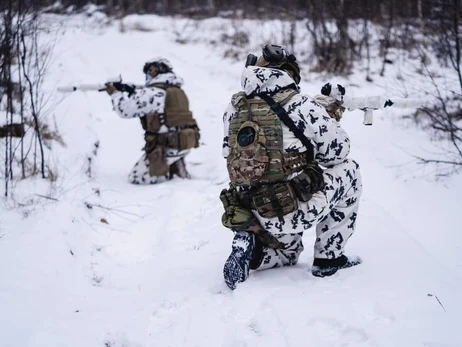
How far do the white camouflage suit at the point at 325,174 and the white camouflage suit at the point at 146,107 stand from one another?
298 centimetres

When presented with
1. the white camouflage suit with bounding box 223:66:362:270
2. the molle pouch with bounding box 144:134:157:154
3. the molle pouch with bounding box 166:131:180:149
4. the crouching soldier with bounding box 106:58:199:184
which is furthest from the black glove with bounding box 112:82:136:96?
the white camouflage suit with bounding box 223:66:362:270

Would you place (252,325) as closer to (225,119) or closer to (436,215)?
(225,119)

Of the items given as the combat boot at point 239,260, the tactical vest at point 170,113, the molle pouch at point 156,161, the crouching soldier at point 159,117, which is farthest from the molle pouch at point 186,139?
the combat boot at point 239,260

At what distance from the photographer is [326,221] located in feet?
9.93

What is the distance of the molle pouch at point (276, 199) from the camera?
2691 millimetres

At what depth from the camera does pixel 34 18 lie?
4906 millimetres

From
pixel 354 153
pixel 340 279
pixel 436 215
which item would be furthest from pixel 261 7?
pixel 340 279

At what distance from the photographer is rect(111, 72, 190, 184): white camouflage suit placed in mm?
5691

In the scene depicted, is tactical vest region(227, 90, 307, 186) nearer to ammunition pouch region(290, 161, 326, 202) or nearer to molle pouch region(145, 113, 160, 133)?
ammunition pouch region(290, 161, 326, 202)

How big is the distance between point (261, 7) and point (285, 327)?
17834 millimetres

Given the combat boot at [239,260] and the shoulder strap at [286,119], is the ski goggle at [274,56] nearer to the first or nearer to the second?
the shoulder strap at [286,119]

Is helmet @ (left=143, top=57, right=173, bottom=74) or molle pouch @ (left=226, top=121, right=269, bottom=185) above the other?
helmet @ (left=143, top=57, right=173, bottom=74)

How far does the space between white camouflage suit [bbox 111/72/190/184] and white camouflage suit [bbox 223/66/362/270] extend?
9.78ft

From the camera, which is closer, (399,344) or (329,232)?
(399,344)
